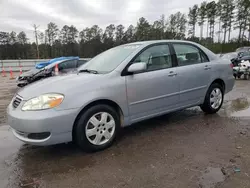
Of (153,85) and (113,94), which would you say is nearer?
(113,94)

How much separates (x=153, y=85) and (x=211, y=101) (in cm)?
179

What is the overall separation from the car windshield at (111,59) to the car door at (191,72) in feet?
3.17

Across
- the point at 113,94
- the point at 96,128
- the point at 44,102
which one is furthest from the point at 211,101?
the point at 44,102

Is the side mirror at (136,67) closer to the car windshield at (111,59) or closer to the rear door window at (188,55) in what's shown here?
the car windshield at (111,59)

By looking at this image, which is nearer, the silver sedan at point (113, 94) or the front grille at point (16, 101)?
the silver sedan at point (113, 94)

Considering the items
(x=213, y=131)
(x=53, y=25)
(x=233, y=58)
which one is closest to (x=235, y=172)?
(x=213, y=131)

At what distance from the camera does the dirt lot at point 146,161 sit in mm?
2414

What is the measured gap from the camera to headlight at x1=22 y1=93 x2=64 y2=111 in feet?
9.12

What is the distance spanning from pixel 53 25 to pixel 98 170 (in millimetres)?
63786

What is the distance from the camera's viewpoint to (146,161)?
2.83 m

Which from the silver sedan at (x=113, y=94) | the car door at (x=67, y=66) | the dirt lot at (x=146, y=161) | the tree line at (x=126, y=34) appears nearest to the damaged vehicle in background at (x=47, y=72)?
the car door at (x=67, y=66)

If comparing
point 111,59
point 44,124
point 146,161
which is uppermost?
point 111,59

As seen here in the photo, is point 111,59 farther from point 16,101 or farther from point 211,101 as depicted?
point 211,101

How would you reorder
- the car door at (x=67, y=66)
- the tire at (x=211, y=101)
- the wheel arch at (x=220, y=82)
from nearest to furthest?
the tire at (x=211, y=101) < the wheel arch at (x=220, y=82) < the car door at (x=67, y=66)
